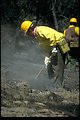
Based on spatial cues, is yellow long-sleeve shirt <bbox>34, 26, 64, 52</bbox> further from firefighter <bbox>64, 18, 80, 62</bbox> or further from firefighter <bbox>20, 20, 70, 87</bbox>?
firefighter <bbox>64, 18, 80, 62</bbox>

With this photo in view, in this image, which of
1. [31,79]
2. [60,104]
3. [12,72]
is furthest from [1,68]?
[60,104]

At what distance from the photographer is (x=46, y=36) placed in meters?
8.70

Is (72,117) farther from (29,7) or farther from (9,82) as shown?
(29,7)

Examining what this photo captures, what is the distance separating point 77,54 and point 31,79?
1.59 m

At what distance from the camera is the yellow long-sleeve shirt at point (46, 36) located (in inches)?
343

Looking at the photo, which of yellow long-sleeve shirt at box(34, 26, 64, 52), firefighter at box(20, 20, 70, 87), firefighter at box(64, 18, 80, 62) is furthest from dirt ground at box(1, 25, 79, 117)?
yellow long-sleeve shirt at box(34, 26, 64, 52)

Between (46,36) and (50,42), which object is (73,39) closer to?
(50,42)

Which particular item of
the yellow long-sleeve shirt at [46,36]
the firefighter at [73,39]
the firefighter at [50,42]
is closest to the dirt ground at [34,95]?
the firefighter at [50,42]

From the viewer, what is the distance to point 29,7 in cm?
1695

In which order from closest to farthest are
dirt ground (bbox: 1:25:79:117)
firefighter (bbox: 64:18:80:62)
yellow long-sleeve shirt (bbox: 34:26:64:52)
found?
dirt ground (bbox: 1:25:79:117)
yellow long-sleeve shirt (bbox: 34:26:64:52)
firefighter (bbox: 64:18:80:62)

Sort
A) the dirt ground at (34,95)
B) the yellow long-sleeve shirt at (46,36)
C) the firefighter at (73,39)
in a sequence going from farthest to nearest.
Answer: the firefighter at (73,39) < the yellow long-sleeve shirt at (46,36) < the dirt ground at (34,95)

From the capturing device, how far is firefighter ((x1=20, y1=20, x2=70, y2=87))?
8.74 m

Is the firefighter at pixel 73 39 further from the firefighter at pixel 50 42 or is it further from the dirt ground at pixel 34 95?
the dirt ground at pixel 34 95

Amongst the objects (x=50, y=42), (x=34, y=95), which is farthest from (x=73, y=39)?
(x=34, y=95)
